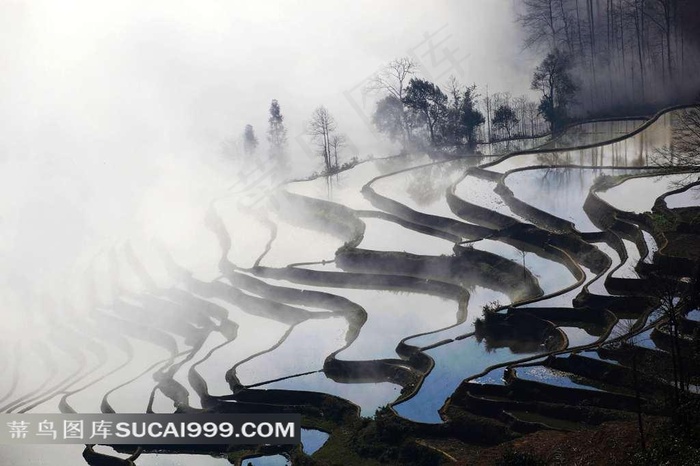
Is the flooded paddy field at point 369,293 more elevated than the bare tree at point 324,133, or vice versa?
the bare tree at point 324,133

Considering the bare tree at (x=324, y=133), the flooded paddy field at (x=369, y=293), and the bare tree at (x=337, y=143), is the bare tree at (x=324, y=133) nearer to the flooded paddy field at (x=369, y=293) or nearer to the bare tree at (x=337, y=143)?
the bare tree at (x=337, y=143)

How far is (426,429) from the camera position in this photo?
90.1 feet

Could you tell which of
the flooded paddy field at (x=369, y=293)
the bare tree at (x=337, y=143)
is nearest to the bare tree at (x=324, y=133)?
the bare tree at (x=337, y=143)

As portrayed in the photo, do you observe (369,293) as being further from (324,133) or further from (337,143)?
(337,143)

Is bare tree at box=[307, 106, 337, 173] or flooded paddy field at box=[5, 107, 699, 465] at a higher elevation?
bare tree at box=[307, 106, 337, 173]

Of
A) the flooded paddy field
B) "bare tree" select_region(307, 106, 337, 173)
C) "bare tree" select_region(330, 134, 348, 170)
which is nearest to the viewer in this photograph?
the flooded paddy field

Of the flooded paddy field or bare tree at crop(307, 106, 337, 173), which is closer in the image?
the flooded paddy field

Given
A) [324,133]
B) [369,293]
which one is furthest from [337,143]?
[369,293]

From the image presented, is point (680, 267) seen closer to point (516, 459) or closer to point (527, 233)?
point (527, 233)

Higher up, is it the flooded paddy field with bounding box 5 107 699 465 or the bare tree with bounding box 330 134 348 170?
the bare tree with bounding box 330 134 348 170

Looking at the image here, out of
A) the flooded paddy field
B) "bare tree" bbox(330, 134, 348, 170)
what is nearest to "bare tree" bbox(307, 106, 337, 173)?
"bare tree" bbox(330, 134, 348, 170)

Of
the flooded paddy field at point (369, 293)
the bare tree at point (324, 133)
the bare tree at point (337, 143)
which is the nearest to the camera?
the flooded paddy field at point (369, 293)

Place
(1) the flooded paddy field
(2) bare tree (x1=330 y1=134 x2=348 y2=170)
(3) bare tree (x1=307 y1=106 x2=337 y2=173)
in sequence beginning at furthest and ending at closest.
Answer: (2) bare tree (x1=330 y1=134 x2=348 y2=170)
(3) bare tree (x1=307 y1=106 x2=337 y2=173)
(1) the flooded paddy field

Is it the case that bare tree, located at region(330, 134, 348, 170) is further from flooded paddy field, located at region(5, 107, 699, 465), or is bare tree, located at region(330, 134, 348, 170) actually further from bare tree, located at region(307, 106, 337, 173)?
flooded paddy field, located at region(5, 107, 699, 465)
